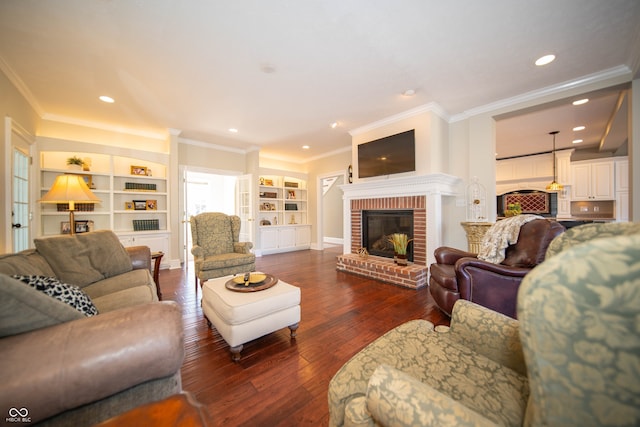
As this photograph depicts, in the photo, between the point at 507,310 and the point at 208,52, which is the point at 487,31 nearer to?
the point at 507,310

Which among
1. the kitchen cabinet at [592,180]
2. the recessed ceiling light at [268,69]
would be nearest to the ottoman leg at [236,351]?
the recessed ceiling light at [268,69]

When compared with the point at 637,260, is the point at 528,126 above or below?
above

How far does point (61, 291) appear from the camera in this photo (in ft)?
3.40

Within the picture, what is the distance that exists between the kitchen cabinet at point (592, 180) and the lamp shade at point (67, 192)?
29.7ft

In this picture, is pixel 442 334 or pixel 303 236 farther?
pixel 303 236

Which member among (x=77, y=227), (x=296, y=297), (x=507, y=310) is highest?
(x=77, y=227)

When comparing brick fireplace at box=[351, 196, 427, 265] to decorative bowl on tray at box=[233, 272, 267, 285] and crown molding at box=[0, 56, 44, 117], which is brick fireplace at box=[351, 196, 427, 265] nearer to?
decorative bowl on tray at box=[233, 272, 267, 285]

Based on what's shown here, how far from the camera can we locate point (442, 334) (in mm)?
1190

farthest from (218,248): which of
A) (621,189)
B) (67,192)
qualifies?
(621,189)

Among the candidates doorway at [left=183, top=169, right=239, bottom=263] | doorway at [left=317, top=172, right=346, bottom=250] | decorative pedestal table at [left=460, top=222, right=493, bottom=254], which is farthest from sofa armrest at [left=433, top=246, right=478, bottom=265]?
doorway at [left=183, top=169, right=239, bottom=263]

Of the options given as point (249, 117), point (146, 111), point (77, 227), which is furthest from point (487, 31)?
point (77, 227)

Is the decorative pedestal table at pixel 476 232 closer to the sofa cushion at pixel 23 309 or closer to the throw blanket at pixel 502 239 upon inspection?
the throw blanket at pixel 502 239

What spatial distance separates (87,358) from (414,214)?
12.3ft

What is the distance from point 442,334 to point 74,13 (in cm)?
343
